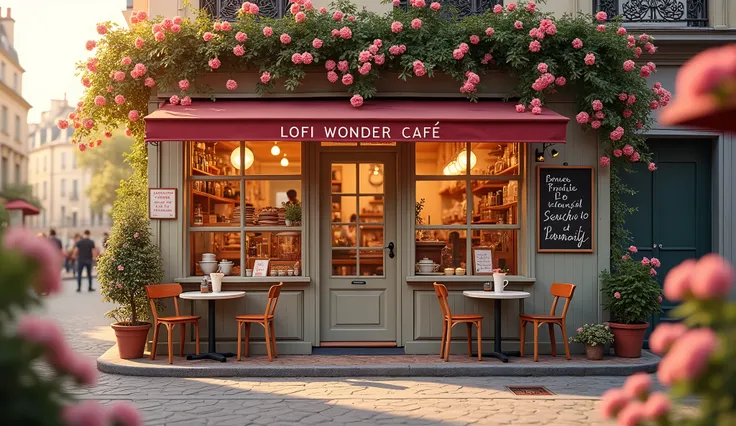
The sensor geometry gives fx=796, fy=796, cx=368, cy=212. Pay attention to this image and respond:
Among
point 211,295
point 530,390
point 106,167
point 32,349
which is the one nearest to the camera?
point 32,349

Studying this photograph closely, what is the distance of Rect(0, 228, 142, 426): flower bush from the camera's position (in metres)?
2.46

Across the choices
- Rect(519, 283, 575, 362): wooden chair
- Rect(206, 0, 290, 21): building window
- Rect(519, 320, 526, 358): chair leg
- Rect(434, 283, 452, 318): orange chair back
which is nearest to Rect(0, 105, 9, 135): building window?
Rect(206, 0, 290, 21): building window

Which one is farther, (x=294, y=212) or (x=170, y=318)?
(x=294, y=212)

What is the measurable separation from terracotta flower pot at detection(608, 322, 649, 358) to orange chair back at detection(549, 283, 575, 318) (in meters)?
0.70

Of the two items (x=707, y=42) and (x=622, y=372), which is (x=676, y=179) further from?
(x=622, y=372)

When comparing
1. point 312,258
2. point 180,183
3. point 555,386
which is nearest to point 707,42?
point 555,386

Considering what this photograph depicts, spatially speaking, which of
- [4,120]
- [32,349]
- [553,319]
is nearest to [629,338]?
[553,319]

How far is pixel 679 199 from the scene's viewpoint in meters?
11.0

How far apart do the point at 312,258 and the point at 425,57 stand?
2.93 metres

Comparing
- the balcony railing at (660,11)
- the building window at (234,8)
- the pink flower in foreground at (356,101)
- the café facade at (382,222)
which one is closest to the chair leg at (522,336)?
the café facade at (382,222)

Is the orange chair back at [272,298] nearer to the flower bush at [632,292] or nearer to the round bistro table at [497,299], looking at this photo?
the round bistro table at [497,299]

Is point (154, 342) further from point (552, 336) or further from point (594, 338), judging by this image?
point (594, 338)

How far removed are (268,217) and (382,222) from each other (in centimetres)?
150

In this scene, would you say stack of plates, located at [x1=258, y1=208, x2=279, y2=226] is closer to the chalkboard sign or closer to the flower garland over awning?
the flower garland over awning
